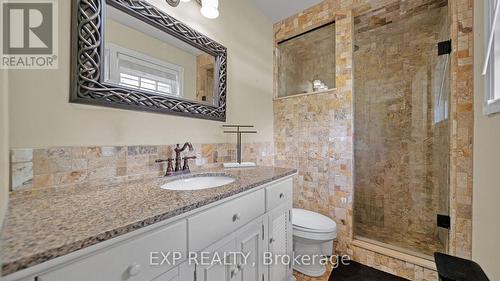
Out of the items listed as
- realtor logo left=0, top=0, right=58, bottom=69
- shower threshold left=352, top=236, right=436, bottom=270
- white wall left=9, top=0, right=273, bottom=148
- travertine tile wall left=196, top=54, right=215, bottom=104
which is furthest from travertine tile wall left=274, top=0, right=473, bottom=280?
realtor logo left=0, top=0, right=58, bottom=69

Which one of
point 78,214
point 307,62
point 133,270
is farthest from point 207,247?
point 307,62

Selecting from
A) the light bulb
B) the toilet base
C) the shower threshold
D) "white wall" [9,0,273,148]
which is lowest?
the toilet base

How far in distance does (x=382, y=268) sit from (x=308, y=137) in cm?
131

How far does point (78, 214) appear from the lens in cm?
61

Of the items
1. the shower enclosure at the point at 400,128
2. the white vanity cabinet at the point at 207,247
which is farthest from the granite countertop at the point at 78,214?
the shower enclosure at the point at 400,128

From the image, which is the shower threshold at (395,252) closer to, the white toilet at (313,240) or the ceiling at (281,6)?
the white toilet at (313,240)

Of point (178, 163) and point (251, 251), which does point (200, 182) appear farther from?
point (251, 251)

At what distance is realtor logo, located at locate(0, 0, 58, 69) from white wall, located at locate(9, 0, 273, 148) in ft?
0.10

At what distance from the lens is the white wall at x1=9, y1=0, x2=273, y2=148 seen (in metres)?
0.81

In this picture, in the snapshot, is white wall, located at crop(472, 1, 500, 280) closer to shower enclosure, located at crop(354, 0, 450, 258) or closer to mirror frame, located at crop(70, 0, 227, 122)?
shower enclosure, located at crop(354, 0, 450, 258)

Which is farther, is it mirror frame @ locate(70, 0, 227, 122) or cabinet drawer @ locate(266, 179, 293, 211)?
cabinet drawer @ locate(266, 179, 293, 211)

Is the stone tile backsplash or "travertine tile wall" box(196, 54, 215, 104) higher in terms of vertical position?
"travertine tile wall" box(196, 54, 215, 104)

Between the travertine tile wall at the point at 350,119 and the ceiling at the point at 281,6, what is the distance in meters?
0.07

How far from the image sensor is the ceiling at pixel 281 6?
207cm
